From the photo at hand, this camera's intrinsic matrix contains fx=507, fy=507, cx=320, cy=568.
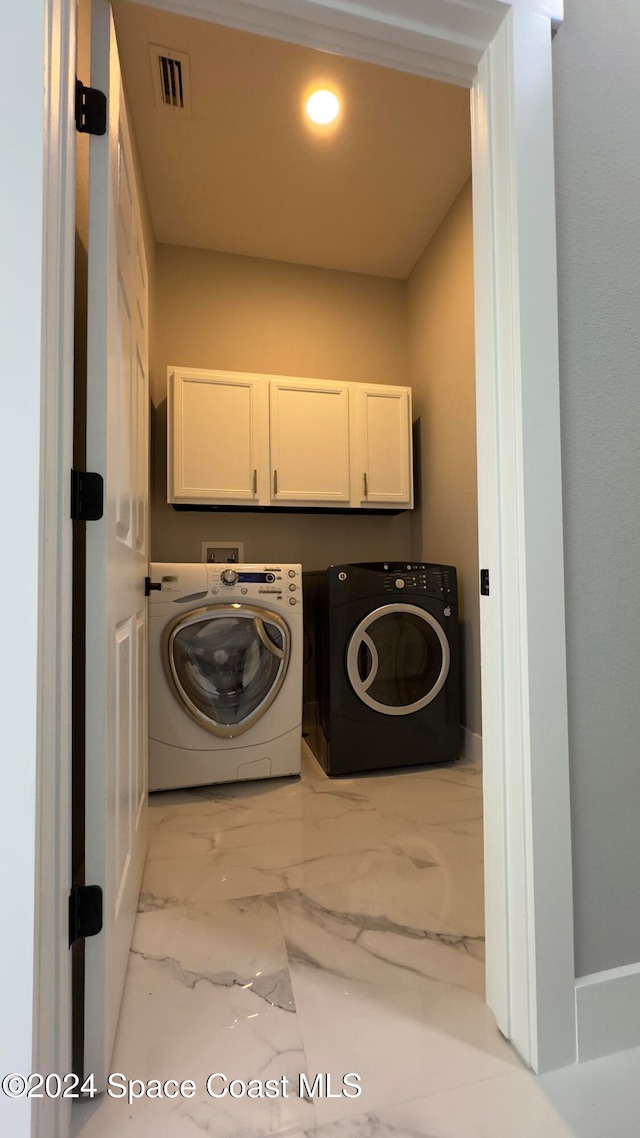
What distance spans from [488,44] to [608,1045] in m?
1.82

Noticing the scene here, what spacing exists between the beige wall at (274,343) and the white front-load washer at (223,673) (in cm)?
86

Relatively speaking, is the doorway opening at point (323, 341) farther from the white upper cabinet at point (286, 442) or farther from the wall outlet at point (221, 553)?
the white upper cabinet at point (286, 442)

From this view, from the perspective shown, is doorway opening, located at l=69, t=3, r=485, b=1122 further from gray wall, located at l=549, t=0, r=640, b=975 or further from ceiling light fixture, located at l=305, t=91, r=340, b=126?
gray wall, located at l=549, t=0, r=640, b=975

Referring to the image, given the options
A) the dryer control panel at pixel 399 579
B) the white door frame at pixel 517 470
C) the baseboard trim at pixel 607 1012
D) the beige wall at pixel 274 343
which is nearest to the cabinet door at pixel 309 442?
the beige wall at pixel 274 343

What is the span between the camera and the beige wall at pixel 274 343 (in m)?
2.80

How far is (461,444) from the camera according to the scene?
246 cm

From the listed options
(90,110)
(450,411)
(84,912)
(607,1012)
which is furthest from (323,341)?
(607,1012)

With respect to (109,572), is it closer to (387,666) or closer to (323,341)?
(387,666)

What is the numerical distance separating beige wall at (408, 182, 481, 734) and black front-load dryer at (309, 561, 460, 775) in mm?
141

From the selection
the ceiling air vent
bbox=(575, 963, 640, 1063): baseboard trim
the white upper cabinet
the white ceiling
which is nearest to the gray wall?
bbox=(575, 963, 640, 1063): baseboard trim

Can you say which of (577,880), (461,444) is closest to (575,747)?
(577,880)

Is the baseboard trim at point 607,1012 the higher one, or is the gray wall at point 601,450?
the gray wall at point 601,450

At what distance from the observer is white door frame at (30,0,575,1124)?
0.86m

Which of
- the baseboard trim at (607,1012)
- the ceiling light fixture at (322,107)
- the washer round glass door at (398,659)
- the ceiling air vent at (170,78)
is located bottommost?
the baseboard trim at (607,1012)
